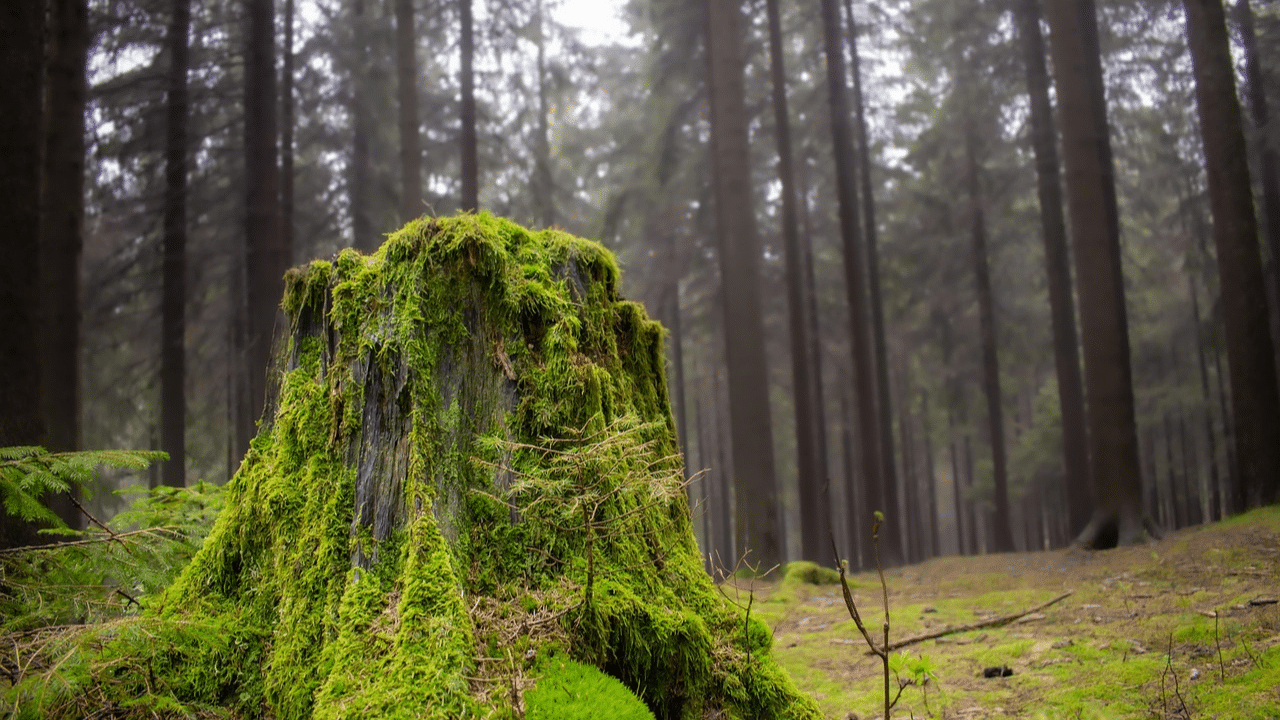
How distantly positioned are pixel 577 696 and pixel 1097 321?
10.6m

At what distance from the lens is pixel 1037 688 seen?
389cm

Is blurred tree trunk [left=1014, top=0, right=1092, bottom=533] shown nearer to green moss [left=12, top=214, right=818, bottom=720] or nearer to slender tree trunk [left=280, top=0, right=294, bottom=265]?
green moss [left=12, top=214, right=818, bottom=720]

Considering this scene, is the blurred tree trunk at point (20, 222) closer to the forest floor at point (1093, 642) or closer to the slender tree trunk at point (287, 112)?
the forest floor at point (1093, 642)

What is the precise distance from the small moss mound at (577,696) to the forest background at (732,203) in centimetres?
485

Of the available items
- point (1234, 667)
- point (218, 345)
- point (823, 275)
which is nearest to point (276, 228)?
point (218, 345)

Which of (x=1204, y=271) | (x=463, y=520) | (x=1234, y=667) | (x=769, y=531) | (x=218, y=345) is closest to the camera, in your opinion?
(x=463, y=520)

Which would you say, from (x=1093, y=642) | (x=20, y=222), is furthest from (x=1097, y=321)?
(x=20, y=222)

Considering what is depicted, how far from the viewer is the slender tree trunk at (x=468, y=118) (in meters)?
16.0

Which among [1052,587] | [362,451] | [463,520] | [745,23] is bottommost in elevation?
[1052,587]

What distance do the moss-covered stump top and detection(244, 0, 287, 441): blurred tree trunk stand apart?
942 centimetres

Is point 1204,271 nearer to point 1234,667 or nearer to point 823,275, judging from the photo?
point 823,275

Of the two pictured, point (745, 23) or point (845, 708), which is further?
point (745, 23)

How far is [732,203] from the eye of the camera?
1205 cm

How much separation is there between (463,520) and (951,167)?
20867 mm
